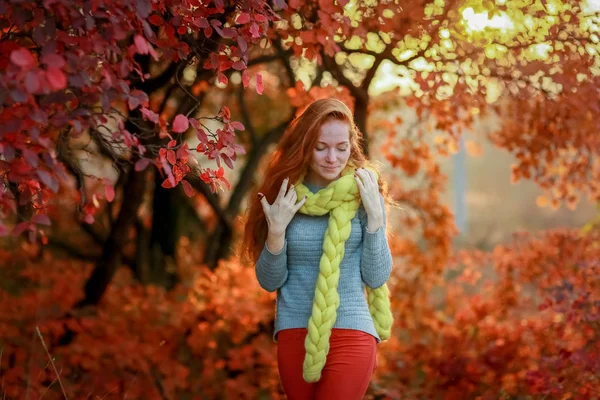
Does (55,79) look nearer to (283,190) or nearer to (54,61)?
(54,61)

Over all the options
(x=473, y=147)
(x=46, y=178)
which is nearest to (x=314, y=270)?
(x=46, y=178)

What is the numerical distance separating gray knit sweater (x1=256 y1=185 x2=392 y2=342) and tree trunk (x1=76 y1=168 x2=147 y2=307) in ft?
6.50

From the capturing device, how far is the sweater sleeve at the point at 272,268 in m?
3.15

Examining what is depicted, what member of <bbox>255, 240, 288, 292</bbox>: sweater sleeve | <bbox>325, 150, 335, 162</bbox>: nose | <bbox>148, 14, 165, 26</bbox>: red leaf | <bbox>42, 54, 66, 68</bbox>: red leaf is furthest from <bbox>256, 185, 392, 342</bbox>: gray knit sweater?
<bbox>42, 54, 66, 68</bbox>: red leaf

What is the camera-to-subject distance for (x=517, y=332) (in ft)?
17.8

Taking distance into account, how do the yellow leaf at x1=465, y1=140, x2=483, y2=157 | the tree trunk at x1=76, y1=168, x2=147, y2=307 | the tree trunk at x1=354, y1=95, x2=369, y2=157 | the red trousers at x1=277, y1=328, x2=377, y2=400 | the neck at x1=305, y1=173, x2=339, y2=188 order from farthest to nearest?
1. the yellow leaf at x1=465, y1=140, x2=483, y2=157
2. the tree trunk at x1=76, y1=168, x2=147, y2=307
3. the tree trunk at x1=354, y1=95, x2=369, y2=157
4. the neck at x1=305, y1=173, x2=339, y2=188
5. the red trousers at x1=277, y1=328, x2=377, y2=400

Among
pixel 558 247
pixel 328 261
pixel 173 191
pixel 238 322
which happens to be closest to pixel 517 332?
pixel 558 247

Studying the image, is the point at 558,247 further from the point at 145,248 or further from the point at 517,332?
the point at 145,248

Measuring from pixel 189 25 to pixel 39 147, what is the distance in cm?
78

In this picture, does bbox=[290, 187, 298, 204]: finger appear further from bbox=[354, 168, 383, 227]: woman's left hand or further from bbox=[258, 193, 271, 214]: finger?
bbox=[354, 168, 383, 227]: woman's left hand

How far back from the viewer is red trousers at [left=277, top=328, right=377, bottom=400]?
3053mm

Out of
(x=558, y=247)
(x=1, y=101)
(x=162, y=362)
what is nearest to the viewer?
(x=1, y=101)

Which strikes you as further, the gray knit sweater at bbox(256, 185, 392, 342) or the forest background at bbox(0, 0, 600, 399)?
the gray knit sweater at bbox(256, 185, 392, 342)

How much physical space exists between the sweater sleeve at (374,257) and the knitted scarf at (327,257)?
8 cm
